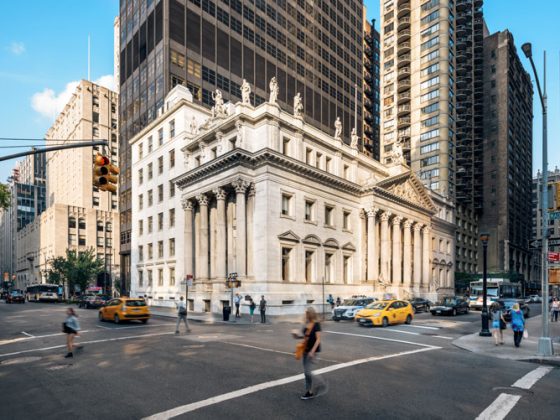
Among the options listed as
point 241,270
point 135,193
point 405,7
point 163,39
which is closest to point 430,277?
A: point 241,270

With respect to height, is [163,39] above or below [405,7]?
below

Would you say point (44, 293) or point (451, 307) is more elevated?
point (451, 307)

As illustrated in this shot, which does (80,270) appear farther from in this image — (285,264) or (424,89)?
(424,89)

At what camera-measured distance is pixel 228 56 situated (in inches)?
2219

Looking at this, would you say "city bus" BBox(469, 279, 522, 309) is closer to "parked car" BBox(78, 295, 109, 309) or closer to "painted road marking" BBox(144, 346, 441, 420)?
"painted road marking" BBox(144, 346, 441, 420)

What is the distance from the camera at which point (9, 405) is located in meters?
8.62

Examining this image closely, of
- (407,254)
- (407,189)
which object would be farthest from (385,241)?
(407,189)

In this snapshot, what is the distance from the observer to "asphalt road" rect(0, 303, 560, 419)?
26.7ft

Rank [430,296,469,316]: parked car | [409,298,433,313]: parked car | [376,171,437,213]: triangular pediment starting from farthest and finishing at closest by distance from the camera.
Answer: [376,171,437,213]: triangular pediment, [409,298,433,313]: parked car, [430,296,469,316]: parked car

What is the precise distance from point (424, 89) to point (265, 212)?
5721 centimetres

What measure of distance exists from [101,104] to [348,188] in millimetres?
80347

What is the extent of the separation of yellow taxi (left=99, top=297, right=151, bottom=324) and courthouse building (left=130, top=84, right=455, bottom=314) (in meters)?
11.6

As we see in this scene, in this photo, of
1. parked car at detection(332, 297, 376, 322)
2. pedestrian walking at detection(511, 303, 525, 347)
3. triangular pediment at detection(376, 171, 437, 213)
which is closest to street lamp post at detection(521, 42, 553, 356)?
pedestrian walking at detection(511, 303, 525, 347)

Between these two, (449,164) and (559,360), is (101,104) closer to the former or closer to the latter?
(449,164)
